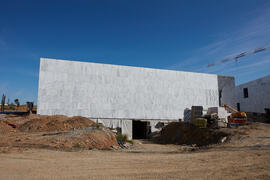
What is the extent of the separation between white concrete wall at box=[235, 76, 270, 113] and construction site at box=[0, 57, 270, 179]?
0.55ft

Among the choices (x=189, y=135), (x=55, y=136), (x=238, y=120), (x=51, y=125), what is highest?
(x=238, y=120)

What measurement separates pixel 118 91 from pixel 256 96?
25.2 meters

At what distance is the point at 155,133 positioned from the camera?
92.1 feet

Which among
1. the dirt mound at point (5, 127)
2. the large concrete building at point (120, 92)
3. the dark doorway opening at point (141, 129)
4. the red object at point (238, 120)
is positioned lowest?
the dark doorway opening at point (141, 129)

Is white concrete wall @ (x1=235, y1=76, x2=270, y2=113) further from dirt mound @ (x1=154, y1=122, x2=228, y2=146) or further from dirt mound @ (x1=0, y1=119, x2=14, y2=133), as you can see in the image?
dirt mound @ (x1=0, y1=119, x2=14, y2=133)

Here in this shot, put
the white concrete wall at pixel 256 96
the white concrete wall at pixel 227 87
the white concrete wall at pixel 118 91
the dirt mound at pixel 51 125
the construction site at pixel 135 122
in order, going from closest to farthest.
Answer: the construction site at pixel 135 122
the dirt mound at pixel 51 125
the white concrete wall at pixel 118 91
the white concrete wall at pixel 256 96
the white concrete wall at pixel 227 87

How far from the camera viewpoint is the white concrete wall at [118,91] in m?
24.9

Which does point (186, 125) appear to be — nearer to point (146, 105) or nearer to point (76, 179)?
point (146, 105)

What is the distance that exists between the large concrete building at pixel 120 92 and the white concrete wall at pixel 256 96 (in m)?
8.51

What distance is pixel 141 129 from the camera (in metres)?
30.0

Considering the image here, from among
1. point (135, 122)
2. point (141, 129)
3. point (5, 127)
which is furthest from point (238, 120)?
point (5, 127)

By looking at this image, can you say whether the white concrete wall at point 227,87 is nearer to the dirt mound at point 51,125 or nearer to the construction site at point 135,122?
the construction site at point 135,122

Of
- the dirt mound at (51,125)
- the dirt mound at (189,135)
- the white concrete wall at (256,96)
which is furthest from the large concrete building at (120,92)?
the white concrete wall at (256,96)

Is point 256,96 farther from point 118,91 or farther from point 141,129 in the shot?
point 118,91
